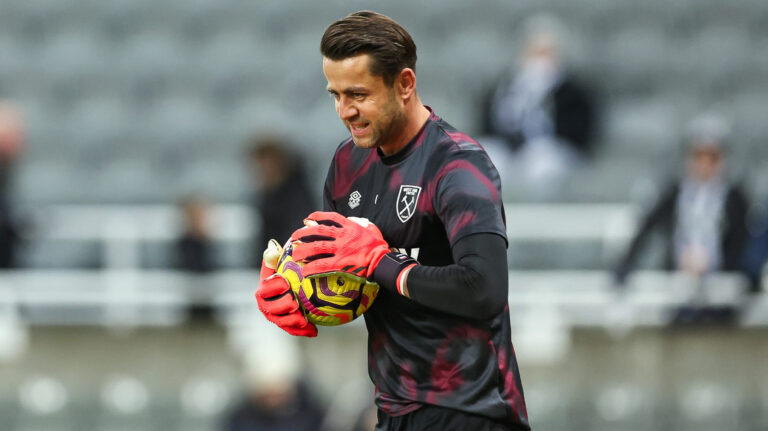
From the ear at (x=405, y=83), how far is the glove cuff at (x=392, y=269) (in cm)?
38

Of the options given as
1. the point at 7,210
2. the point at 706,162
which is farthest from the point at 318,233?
the point at 7,210

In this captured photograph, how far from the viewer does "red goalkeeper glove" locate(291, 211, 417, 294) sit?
9.45 feet

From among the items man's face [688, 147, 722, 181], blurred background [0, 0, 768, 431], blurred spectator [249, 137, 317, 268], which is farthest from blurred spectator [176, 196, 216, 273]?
man's face [688, 147, 722, 181]

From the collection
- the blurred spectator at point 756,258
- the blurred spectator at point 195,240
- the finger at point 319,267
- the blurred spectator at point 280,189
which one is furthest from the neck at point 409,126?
the blurred spectator at point 195,240

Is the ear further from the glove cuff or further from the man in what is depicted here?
the glove cuff

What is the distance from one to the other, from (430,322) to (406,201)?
301 millimetres

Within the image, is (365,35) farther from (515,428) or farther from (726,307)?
(726,307)

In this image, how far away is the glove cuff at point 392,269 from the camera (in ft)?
9.30

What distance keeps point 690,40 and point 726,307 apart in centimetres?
318

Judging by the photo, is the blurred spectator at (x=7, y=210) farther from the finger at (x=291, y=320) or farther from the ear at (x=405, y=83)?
the ear at (x=405, y=83)

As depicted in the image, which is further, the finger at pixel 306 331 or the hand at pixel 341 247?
the finger at pixel 306 331

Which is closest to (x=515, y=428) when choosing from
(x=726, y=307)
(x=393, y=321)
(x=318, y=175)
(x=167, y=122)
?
(x=393, y=321)

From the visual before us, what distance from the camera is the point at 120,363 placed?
7305 millimetres

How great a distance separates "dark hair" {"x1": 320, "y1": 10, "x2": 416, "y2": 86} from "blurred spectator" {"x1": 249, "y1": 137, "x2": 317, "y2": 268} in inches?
144
